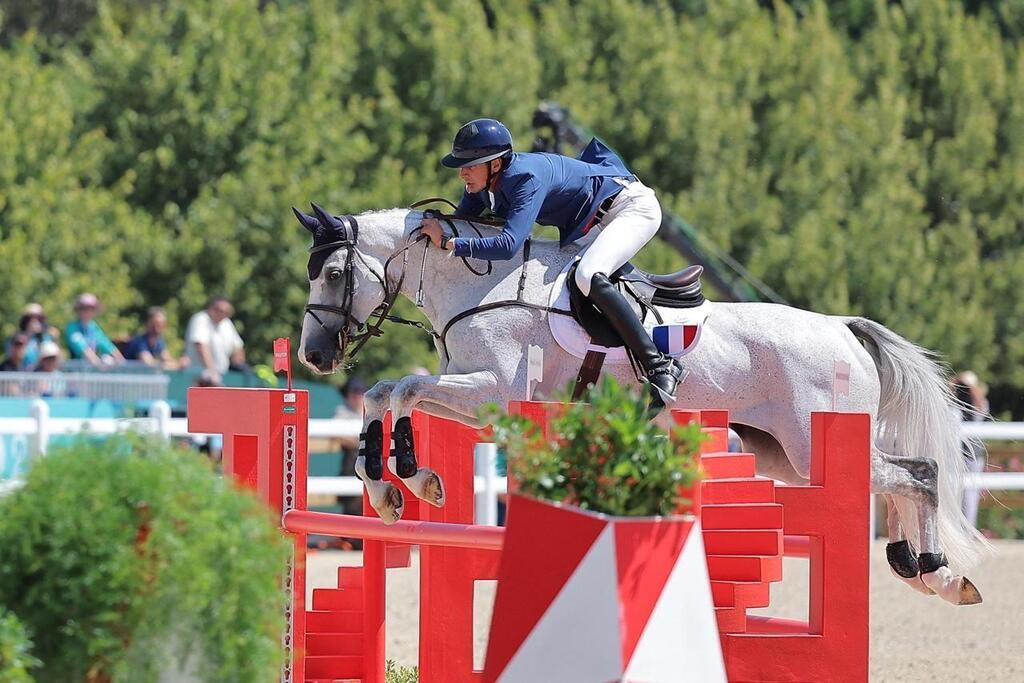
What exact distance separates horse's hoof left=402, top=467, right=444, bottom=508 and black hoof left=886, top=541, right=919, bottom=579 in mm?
1914

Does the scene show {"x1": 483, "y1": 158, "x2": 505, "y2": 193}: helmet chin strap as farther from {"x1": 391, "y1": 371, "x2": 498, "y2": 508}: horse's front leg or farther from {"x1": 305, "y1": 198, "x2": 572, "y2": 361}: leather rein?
{"x1": 391, "y1": 371, "x2": 498, "y2": 508}: horse's front leg

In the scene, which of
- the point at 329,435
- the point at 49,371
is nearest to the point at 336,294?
the point at 329,435

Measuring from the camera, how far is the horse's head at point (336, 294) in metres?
5.53

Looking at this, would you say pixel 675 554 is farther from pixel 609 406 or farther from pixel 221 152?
pixel 221 152

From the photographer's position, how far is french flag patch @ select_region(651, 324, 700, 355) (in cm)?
555

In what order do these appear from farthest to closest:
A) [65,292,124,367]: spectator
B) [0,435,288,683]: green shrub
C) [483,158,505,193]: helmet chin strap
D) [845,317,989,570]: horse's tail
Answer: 1. [65,292,124,367]: spectator
2. [845,317,989,570]: horse's tail
3. [483,158,505,193]: helmet chin strap
4. [0,435,288,683]: green shrub

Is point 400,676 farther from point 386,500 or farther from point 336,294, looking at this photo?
point 336,294

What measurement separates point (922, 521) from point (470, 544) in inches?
92.5

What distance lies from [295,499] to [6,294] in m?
10.7

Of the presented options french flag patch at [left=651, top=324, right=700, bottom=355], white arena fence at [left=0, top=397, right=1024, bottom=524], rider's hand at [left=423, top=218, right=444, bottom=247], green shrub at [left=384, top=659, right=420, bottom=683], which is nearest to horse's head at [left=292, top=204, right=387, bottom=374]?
rider's hand at [left=423, top=218, right=444, bottom=247]

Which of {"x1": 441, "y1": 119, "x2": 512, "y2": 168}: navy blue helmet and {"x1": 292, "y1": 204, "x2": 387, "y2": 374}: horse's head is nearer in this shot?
{"x1": 441, "y1": 119, "x2": 512, "y2": 168}: navy blue helmet

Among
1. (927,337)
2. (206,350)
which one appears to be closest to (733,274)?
(927,337)

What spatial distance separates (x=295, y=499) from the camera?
4398mm

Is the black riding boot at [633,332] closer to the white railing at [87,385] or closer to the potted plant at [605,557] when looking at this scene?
the potted plant at [605,557]
